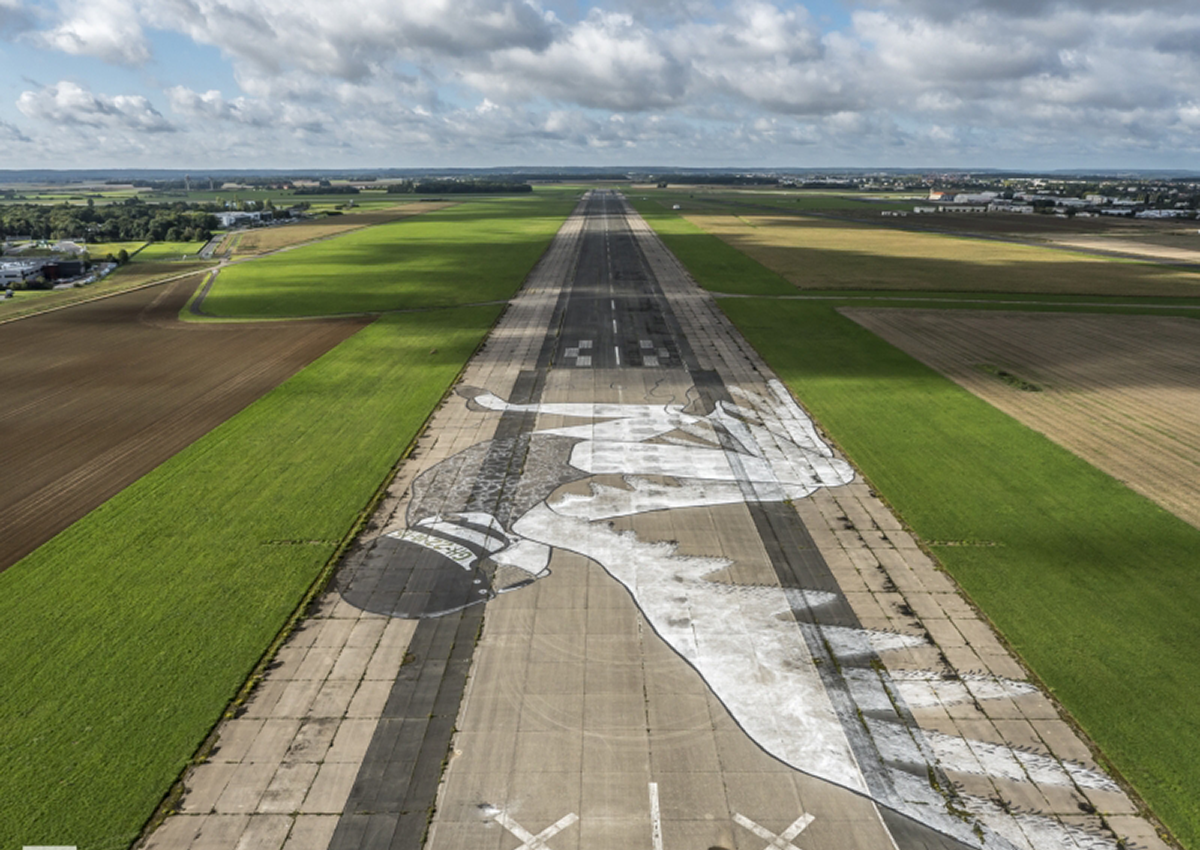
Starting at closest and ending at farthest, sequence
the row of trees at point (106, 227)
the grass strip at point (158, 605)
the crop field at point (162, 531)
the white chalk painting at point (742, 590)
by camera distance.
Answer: the grass strip at point (158, 605) → the white chalk painting at point (742, 590) → the crop field at point (162, 531) → the row of trees at point (106, 227)

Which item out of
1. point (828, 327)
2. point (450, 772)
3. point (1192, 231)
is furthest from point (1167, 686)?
point (1192, 231)

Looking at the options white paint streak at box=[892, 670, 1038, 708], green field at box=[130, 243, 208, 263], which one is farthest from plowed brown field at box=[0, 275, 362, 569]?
green field at box=[130, 243, 208, 263]

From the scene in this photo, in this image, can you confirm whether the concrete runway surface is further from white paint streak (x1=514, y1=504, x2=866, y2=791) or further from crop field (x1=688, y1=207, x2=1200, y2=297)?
crop field (x1=688, y1=207, x2=1200, y2=297)

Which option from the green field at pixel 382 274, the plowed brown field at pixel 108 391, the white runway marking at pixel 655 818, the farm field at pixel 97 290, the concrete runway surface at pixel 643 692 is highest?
the green field at pixel 382 274

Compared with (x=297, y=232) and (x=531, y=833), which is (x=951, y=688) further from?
(x=297, y=232)

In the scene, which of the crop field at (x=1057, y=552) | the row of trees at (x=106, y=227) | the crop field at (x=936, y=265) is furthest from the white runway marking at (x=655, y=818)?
the row of trees at (x=106, y=227)

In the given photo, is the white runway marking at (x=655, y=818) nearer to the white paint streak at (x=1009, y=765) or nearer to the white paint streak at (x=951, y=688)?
the white paint streak at (x=1009, y=765)
